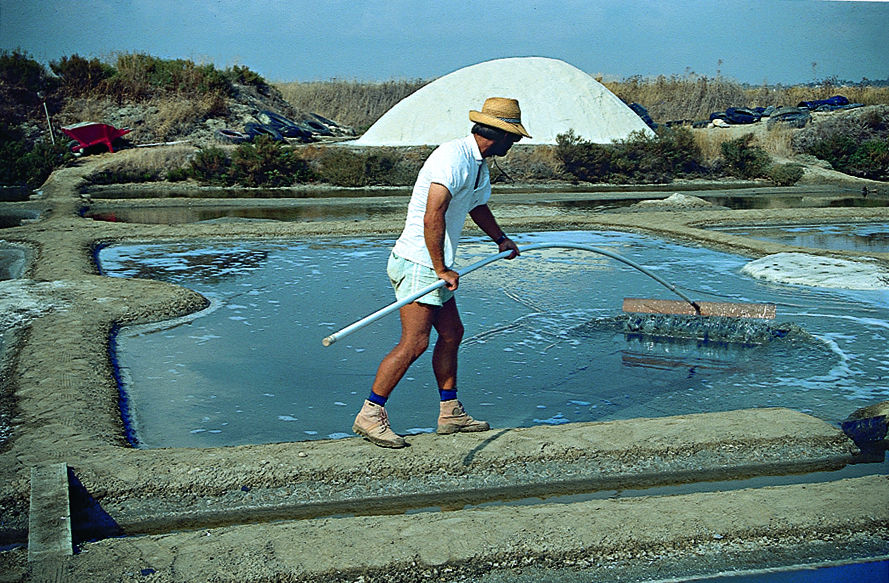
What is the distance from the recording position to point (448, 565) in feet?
8.57

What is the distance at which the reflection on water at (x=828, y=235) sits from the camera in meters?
9.88

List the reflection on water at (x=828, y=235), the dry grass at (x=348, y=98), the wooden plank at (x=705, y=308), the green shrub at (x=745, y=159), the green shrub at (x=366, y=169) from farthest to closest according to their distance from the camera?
the dry grass at (x=348, y=98) → the green shrub at (x=745, y=159) → the green shrub at (x=366, y=169) → the reflection on water at (x=828, y=235) → the wooden plank at (x=705, y=308)

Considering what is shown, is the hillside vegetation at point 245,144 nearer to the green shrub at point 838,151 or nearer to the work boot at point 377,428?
the green shrub at point 838,151

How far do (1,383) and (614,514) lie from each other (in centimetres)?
343

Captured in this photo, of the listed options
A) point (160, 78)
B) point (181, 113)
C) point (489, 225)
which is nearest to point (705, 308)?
point (489, 225)

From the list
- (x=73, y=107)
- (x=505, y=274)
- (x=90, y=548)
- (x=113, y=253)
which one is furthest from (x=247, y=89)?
(x=90, y=548)

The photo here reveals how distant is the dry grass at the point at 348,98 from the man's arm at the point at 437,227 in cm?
4325

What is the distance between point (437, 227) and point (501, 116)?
22.3 inches

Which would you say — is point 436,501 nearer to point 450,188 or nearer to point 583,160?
point 450,188

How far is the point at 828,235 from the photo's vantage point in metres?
10.8

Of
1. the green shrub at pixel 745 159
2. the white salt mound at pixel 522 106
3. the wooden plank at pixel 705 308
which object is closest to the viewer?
the wooden plank at pixel 705 308

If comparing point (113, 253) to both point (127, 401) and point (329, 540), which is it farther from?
point (329, 540)

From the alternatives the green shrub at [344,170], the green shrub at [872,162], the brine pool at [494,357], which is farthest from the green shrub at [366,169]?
the green shrub at [872,162]

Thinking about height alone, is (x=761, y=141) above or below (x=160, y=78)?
below
